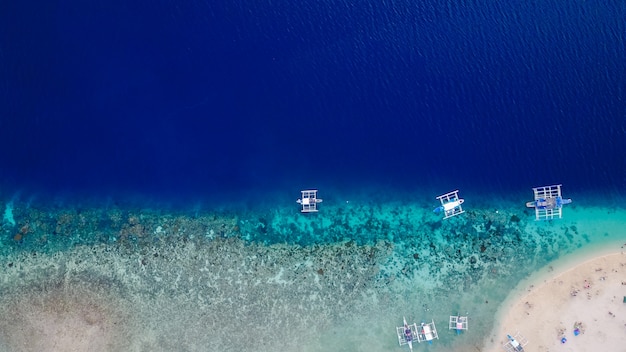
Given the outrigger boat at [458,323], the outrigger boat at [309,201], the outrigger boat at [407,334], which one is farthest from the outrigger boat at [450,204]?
the outrigger boat at [309,201]

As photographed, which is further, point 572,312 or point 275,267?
point 275,267

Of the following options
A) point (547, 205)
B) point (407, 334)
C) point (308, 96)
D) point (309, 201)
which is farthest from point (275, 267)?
point (547, 205)

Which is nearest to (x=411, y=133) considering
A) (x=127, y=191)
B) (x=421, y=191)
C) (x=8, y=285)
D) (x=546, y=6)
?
(x=421, y=191)

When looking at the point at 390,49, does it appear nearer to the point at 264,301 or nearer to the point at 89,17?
the point at 264,301

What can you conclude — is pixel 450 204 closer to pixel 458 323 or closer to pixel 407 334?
pixel 458 323

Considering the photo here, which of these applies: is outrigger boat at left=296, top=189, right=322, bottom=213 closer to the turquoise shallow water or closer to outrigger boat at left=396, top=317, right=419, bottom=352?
the turquoise shallow water

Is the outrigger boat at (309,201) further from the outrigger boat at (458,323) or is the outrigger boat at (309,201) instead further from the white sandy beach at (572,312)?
the white sandy beach at (572,312)
